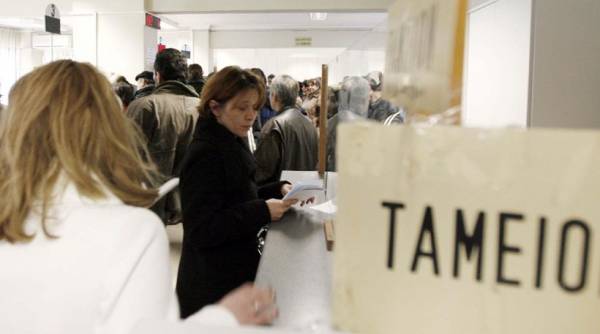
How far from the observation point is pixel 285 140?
286 centimetres

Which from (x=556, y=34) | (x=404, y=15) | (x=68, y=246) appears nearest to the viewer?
(x=404, y=15)

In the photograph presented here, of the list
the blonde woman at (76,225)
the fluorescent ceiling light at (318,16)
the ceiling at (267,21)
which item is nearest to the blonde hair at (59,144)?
the blonde woman at (76,225)

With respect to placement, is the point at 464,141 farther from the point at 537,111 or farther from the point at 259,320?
the point at 537,111

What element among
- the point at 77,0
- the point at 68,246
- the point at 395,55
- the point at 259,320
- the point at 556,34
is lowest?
the point at 259,320

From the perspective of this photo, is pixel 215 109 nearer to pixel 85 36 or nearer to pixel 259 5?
pixel 259 5

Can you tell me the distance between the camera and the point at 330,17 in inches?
441

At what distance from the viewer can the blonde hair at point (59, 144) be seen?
0.83 meters

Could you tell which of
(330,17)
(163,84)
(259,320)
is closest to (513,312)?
(259,320)

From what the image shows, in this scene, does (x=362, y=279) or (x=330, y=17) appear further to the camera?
(x=330, y=17)

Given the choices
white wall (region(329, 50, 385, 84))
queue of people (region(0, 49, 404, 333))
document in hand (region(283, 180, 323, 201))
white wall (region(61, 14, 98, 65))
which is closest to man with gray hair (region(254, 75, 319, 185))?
white wall (region(329, 50, 385, 84))

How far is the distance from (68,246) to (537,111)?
3380 mm

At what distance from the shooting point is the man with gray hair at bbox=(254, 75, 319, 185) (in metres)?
2.79

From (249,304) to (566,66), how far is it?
339 cm

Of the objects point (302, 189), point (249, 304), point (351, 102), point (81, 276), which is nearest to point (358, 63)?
point (351, 102)
